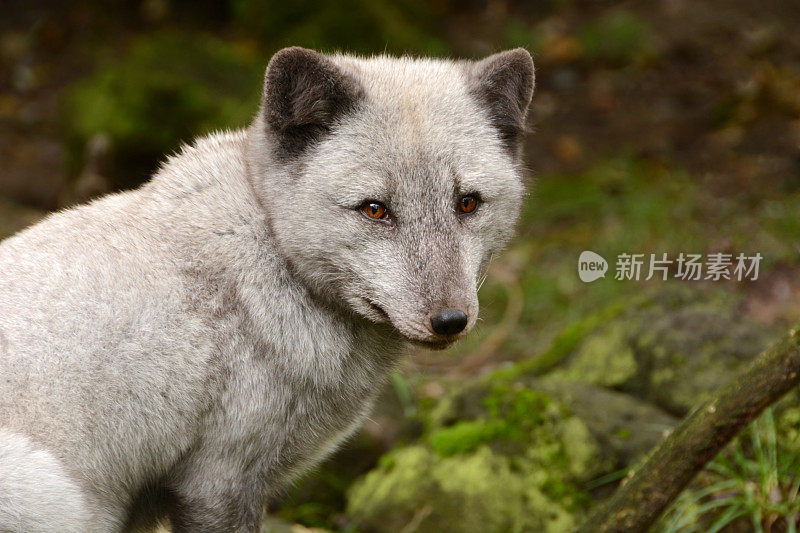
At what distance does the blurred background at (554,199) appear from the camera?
5387mm

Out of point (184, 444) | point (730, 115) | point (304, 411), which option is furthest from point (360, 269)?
point (730, 115)

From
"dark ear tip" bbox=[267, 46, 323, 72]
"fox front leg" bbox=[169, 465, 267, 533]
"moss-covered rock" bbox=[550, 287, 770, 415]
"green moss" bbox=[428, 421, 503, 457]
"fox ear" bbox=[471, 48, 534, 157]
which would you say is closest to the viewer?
"dark ear tip" bbox=[267, 46, 323, 72]

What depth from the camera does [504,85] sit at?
4121mm

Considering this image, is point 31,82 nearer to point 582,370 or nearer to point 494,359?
point 494,359

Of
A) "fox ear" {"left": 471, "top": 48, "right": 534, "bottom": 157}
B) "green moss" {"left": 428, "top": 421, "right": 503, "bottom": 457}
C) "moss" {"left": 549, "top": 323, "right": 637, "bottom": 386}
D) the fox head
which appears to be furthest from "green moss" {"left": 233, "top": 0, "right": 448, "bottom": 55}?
the fox head

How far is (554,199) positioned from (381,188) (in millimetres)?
7058

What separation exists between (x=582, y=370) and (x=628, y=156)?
5.14m

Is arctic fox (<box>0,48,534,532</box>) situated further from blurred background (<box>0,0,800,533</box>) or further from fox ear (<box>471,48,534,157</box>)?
blurred background (<box>0,0,800,533</box>)

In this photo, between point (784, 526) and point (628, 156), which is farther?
point (628, 156)

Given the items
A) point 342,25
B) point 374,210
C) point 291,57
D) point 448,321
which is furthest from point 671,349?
point 342,25

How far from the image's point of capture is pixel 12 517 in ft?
10.7

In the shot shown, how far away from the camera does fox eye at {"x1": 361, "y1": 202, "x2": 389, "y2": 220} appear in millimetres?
3719

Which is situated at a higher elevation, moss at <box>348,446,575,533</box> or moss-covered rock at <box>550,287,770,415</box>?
moss-covered rock at <box>550,287,770,415</box>

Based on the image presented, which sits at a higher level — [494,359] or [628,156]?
[628,156]
